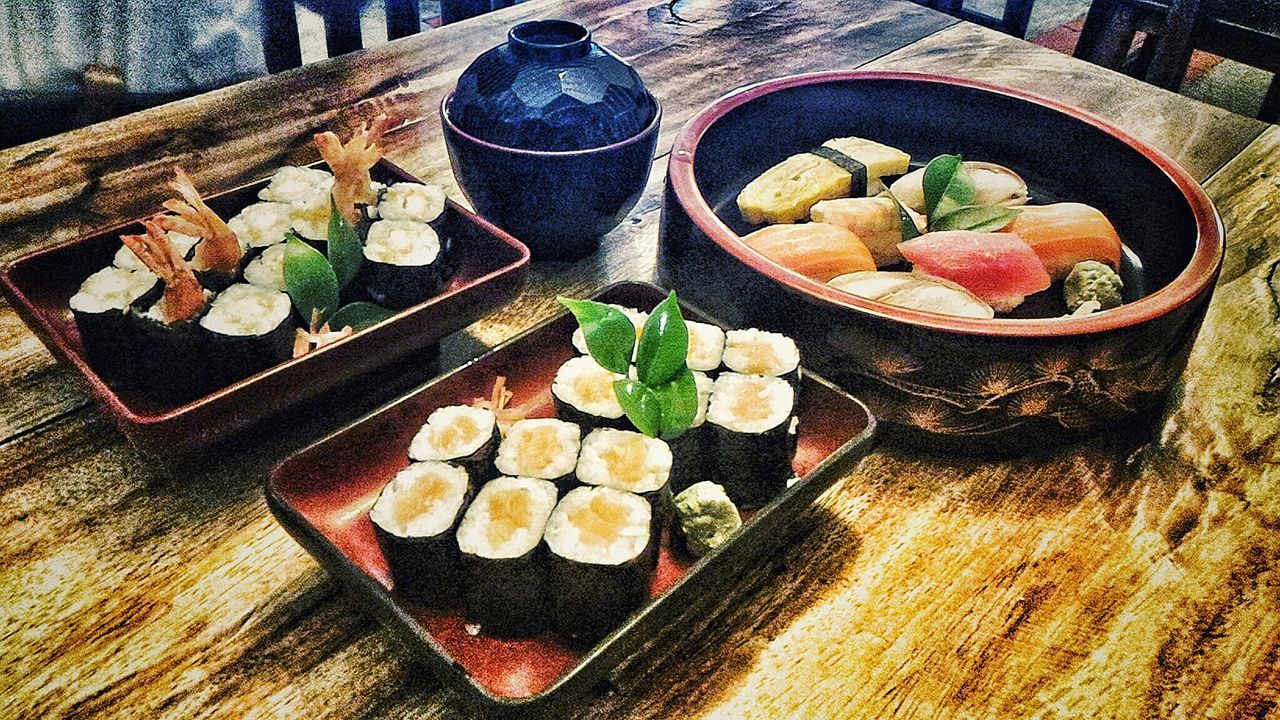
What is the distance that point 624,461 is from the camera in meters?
0.91

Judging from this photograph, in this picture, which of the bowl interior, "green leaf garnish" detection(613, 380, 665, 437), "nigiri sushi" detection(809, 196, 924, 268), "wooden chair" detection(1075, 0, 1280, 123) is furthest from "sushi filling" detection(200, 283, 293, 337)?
"wooden chair" detection(1075, 0, 1280, 123)

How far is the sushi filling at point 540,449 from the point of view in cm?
91

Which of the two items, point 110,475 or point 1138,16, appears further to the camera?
point 1138,16

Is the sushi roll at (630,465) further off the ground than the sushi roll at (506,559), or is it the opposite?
the sushi roll at (630,465)

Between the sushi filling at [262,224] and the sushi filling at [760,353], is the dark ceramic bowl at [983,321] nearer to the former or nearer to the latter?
the sushi filling at [760,353]

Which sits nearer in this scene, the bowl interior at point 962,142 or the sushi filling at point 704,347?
the sushi filling at point 704,347

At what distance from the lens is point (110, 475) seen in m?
1.02

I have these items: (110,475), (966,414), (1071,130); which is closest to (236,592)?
(110,475)

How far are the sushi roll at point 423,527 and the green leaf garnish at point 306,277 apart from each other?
32cm

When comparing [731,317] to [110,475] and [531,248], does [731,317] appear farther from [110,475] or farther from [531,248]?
[110,475]

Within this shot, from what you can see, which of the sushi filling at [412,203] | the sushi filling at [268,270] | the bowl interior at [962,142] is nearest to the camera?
the sushi filling at [268,270]

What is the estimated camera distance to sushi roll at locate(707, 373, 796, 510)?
945 mm

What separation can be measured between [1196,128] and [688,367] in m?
1.76

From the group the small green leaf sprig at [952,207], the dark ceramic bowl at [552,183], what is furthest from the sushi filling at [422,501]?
the small green leaf sprig at [952,207]
